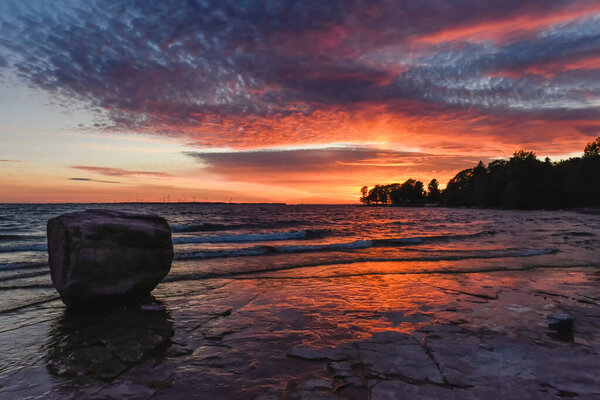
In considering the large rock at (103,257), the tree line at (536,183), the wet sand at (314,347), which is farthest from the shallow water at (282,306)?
the tree line at (536,183)

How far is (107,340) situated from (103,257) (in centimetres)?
174

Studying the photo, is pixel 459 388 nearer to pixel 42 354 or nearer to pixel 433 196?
pixel 42 354

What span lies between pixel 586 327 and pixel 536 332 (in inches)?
34.1

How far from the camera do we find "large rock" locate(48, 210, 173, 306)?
5.44m

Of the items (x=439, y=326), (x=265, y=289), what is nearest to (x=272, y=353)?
(x=439, y=326)

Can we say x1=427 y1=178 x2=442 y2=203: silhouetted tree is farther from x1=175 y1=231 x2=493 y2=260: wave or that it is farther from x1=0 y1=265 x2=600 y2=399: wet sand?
x1=0 y1=265 x2=600 y2=399: wet sand

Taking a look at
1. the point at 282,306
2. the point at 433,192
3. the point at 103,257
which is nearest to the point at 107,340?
the point at 103,257

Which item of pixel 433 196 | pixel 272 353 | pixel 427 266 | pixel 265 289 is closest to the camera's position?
pixel 272 353

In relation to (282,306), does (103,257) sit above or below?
above

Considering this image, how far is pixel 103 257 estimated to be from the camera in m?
5.60

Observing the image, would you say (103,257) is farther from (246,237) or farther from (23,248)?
(246,237)

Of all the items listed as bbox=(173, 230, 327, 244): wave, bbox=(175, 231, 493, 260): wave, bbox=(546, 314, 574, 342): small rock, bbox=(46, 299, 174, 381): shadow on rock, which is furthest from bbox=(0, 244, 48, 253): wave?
bbox=(546, 314, 574, 342): small rock

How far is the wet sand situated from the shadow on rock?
2 cm

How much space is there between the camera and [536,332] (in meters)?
4.38
